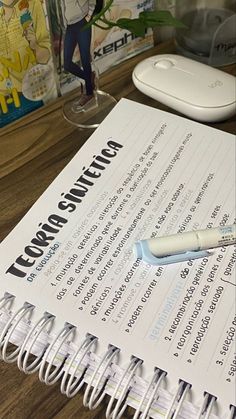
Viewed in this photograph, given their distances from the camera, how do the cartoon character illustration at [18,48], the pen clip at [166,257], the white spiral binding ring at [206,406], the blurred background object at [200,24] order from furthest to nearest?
the blurred background object at [200,24] < the cartoon character illustration at [18,48] < the pen clip at [166,257] < the white spiral binding ring at [206,406]

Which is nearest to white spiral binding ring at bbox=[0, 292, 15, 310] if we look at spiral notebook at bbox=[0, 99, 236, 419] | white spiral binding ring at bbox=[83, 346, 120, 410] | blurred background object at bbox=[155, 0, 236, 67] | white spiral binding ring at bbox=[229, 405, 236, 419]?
spiral notebook at bbox=[0, 99, 236, 419]

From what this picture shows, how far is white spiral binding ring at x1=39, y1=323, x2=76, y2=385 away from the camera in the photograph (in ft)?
1.59

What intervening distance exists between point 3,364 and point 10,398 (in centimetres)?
3

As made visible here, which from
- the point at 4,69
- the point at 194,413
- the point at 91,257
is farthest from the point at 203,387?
the point at 4,69

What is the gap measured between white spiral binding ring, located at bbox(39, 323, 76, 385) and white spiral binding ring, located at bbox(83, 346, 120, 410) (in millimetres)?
32

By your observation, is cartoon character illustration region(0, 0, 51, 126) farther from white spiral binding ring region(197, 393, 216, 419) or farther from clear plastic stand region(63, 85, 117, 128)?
white spiral binding ring region(197, 393, 216, 419)

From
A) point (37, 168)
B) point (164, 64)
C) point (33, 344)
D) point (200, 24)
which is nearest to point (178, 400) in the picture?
point (33, 344)

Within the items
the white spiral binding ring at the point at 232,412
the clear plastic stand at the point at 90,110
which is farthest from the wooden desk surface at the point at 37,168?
the white spiral binding ring at the point at 232,412

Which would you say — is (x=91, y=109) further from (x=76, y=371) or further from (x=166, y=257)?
(x=76, y=371)

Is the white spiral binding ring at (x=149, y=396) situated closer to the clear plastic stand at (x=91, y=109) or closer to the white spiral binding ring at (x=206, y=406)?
the white spiral binding ring at (x=206, y=406)

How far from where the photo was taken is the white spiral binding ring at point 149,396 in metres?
0.45

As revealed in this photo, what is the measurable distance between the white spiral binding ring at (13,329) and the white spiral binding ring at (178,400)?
0.15 meters

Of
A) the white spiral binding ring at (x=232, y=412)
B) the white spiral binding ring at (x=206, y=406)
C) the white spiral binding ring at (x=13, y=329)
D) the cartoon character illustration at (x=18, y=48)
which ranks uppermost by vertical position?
the cartoon character illustration at (x=18, y=48)

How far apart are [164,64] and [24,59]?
0.19 meters
